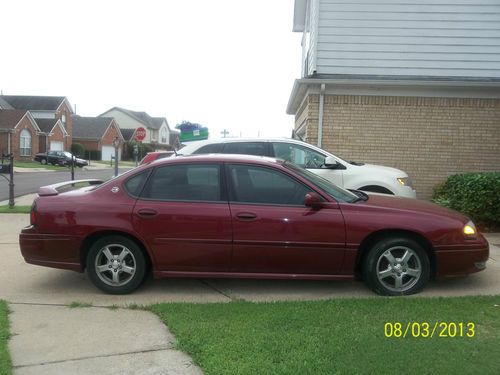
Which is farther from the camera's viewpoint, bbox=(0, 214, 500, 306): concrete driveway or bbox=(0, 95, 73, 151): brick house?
bbox=(0, 95, 73, 151): brick house

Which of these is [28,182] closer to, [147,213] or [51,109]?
[147,213]

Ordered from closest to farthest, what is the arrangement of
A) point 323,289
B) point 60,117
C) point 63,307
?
point 63,307, point 323,289, point 60,117

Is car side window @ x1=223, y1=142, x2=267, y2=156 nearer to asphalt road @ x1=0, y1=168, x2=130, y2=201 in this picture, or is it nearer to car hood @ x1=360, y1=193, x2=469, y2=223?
car hood @ x1=360, y1=193, x2=469, y2=223

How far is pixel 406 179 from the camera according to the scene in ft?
26.2

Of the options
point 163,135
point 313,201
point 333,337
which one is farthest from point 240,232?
point 163,135

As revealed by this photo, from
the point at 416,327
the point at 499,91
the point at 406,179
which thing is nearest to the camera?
the point at 416,327

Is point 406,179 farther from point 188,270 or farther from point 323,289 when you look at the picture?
point 188,270

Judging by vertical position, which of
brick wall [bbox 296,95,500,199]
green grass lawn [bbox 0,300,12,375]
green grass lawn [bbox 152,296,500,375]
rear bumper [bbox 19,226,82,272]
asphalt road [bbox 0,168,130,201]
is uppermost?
brick wall [bbox 296,95,500,199]

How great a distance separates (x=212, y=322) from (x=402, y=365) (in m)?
1.60

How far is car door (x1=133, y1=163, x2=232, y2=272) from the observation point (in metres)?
4.96

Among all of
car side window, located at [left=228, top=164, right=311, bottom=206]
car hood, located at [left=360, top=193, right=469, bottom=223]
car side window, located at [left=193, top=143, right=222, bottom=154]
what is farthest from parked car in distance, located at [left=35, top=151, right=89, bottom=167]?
car hood, located at [left=360, top=193, right=469, bottom=223]

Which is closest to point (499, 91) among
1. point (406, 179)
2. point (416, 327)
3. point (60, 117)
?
point (406, 179)

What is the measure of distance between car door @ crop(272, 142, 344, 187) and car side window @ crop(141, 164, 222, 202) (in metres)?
3.02
